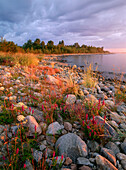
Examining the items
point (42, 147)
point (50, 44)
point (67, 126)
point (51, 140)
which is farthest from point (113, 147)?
point (50, 44)

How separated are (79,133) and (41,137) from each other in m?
0.73

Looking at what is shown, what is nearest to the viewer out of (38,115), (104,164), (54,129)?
(104,164)

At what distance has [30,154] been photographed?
5.17 feet

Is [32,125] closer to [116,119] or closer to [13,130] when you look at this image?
[13,130]

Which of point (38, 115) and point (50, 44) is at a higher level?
point (50, 44)

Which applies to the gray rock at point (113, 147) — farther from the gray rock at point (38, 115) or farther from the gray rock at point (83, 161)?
the gray rock at point (38, 115)

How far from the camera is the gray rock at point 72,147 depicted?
168cm

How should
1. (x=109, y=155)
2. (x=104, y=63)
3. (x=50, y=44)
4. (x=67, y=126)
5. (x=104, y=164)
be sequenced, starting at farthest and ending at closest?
(x=50, y=44) < (x=104, y=63) < (x=67, y=126) < (x=109, y=155) < (x=104, y=164)

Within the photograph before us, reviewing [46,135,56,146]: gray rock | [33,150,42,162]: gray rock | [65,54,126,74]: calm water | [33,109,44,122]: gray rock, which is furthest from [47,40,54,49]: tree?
[33,150,42,162]: gray rock

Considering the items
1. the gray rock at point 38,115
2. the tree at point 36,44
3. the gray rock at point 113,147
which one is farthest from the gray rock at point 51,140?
the tree at point 36,44

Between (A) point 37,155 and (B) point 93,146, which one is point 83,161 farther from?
(A) point 37,155

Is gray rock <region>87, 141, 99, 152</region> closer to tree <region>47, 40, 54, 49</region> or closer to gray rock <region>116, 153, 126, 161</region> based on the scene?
gray rock <region>116, 153, 126, 161</region>

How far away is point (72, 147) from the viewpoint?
5.70 feet

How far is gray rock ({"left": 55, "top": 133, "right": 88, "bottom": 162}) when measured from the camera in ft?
5.51
